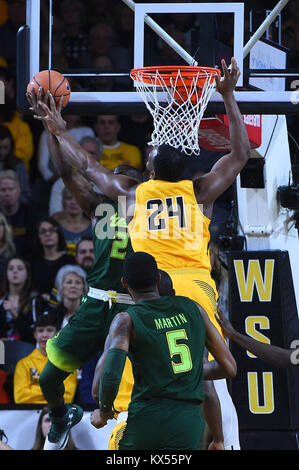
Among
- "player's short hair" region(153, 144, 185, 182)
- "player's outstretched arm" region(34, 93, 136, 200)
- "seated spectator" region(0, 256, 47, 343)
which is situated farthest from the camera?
"seated spectator" region(0, 256, 47, 343)

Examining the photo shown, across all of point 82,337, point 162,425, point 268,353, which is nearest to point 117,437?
point 162,425

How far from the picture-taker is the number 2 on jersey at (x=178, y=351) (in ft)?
15.6

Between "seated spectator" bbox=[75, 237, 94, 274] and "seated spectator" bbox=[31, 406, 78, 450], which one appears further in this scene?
"seated spectator" bbox=[75, 237, 94, 274]

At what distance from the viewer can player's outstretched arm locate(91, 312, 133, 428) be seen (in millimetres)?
4566

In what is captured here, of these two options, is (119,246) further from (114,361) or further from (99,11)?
(99,11)

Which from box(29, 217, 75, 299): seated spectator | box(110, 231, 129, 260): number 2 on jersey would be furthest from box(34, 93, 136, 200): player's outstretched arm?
box(29, 217, 75, 299): seated spectator

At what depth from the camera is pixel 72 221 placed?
33.4 feet

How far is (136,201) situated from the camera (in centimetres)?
610

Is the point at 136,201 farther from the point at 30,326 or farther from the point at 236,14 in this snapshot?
the point at 30,326

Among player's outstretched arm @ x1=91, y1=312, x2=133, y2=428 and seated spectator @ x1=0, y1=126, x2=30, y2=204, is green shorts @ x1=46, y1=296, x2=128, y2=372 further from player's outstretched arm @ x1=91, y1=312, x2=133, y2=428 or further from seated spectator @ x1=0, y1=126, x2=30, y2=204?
seated spectator @ x1=0, y1=126, x2=30, y2=204

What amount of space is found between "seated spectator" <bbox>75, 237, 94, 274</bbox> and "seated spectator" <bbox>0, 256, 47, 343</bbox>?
1.83 feet

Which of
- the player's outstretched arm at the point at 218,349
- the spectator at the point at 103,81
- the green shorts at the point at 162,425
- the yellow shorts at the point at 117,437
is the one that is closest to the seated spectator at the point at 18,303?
the spectator at the point at 103,81

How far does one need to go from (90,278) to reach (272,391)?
7.41 feet

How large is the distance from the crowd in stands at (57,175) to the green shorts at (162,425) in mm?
3753
